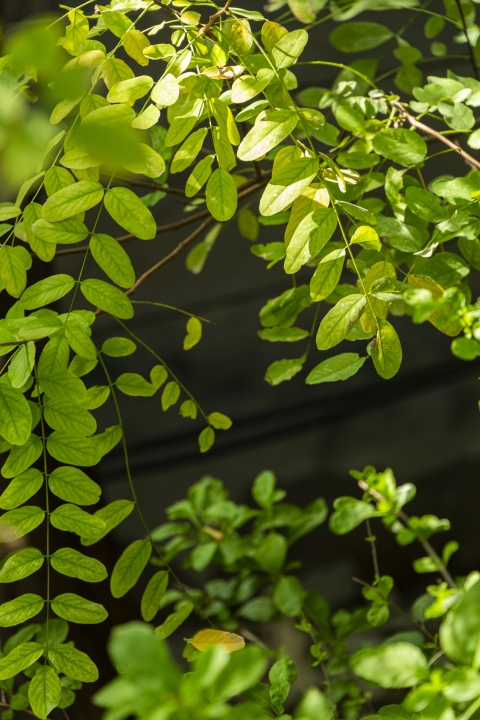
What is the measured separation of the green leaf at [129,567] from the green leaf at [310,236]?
14.8 inches

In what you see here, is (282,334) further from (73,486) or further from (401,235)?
(73,486)

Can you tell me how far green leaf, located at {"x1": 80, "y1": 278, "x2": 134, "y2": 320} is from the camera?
0.56 m

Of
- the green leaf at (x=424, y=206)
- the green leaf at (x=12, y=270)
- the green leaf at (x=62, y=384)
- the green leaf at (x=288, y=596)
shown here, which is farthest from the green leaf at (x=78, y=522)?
the green leaf at (x=288, y=596)

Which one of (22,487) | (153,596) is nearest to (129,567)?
(153,596)

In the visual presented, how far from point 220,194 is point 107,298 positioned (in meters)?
0.16

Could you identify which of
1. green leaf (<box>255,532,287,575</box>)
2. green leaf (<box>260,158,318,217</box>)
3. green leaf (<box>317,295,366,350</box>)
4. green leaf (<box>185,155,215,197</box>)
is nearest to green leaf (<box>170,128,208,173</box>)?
green leaf (<box>185,155,215,197</box>)

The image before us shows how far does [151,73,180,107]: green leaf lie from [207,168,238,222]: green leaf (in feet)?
0.26

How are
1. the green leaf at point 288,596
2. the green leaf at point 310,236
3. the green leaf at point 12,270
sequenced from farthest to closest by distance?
1. the green leaf at point 288,596
2. the green leaf at point 12,270
3. the green leaf at point 310,236

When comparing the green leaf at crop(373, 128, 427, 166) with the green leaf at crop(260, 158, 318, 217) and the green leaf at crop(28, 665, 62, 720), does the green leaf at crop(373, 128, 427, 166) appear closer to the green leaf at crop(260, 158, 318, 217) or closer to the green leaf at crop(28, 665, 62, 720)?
the green leaf at crop(260, 158, 318, 217)

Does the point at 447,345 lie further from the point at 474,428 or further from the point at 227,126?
the point at 227,126

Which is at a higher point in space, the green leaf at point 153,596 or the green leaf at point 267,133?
the green leaf at point 267,133

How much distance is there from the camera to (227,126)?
1.73 ft

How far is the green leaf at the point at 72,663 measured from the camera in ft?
1.70

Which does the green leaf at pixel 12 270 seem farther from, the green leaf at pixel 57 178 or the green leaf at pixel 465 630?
the green leaf at pixel 465 630
